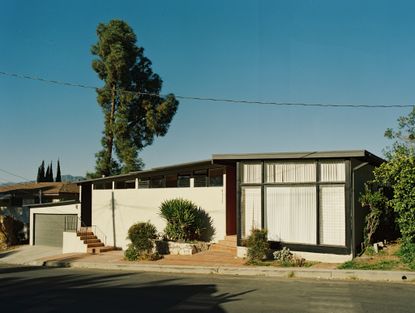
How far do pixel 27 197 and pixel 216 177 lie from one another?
18455 mm

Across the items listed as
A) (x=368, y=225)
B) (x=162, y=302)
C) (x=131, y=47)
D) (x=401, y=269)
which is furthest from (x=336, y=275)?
(x=131, y=47)

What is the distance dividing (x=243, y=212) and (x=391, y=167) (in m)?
5.42

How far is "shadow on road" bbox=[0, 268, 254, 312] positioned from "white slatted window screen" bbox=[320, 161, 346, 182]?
5784 millimetres

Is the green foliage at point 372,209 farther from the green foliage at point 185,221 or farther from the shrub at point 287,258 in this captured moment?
the green foliage at point 185,221

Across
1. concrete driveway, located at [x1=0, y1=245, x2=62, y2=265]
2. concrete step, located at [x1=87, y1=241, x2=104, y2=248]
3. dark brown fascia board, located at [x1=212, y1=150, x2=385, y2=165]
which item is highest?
dark brown fascia board, located at [x1=212, y1=150, x2=385, y2=165]

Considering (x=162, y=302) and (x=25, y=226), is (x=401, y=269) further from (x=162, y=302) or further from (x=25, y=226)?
(x=25, y=226)

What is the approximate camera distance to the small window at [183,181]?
72.7ft

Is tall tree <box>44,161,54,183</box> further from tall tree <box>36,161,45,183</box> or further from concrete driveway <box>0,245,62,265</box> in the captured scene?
concrete driveway <box>0,245,62,265</box>

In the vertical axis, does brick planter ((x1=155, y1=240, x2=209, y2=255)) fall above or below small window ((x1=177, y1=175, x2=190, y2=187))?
below

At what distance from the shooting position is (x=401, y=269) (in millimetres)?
13742

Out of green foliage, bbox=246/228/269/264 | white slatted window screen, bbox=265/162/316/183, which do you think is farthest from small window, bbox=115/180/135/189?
green foliage, bbox=246/228/269/264

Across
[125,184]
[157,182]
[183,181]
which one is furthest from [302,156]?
[125,184]

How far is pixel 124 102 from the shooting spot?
3575cm

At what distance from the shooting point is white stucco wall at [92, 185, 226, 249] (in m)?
21.0
